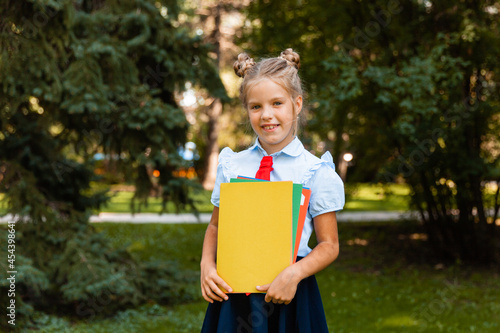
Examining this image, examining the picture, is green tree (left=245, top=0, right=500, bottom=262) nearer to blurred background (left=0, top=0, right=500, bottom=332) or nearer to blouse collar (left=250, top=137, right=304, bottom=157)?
blurred background (left=0, top=0, right=500, bottom=332)

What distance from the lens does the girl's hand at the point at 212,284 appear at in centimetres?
184

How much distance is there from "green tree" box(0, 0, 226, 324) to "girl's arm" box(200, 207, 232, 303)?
252 cm

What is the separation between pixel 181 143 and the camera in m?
5.41

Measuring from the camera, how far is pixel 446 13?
651 cm

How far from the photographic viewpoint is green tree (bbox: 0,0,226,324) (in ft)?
14.7

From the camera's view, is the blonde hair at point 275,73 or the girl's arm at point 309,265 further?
the blonde hair at point 275,73

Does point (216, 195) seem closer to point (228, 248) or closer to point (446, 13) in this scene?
point (228, 248)

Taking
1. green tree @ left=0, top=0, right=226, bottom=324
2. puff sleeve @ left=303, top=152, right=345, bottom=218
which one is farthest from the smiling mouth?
green tree @ left=0, top=0, right=226, bottom=324

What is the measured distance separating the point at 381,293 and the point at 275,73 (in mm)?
4718

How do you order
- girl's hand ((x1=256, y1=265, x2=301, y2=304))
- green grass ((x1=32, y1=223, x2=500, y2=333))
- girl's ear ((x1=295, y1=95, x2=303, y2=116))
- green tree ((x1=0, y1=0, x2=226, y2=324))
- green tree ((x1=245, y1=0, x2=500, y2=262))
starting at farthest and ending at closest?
green tree ((x1=245, y1=0, x2=500, y2=262)) < green grass ((x1=32, y1=223, x2=500, y2=333)) < green tree ((x1=0, y1=0, x2=226, y2=324)) < girl's ear ((x1=295, y1=95, x2=303, y2=116)) < girl's hand ((x1=256, y1=265, x2=301, y2=304))

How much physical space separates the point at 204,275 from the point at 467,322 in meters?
3.86

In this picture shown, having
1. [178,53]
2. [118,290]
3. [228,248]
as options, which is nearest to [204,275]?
[228,248]

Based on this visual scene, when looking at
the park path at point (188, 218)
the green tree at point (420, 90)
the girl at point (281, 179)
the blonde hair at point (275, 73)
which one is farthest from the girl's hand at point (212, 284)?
the park path at point (188, 218)

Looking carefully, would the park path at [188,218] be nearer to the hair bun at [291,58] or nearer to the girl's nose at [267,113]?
the hair bun at [291,58]
